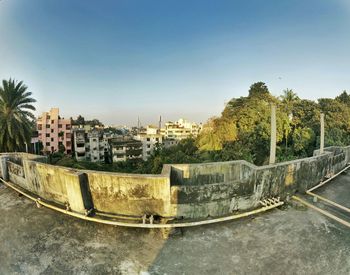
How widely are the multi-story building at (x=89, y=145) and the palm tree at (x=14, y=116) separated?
21031mm

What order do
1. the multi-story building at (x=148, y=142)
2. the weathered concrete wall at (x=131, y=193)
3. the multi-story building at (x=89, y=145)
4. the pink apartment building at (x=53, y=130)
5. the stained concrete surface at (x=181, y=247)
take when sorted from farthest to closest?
the multi-story building at (x=148, y=142), the multi-story building at (x=89, y=145), the pink apartment building at (x=53, y=130), the weathered concrete wall at (x=131, y=193), the stained concrete surface at (x=181, y=247)

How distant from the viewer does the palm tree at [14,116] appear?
51.9 ft

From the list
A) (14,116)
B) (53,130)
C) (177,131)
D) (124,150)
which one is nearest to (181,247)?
(14,116)

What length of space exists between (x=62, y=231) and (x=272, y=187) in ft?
16.0

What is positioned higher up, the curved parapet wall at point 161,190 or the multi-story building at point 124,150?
the curved parapet wall at point 161,190

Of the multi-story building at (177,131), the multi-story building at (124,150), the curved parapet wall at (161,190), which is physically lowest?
the multi-story building at (124,150)

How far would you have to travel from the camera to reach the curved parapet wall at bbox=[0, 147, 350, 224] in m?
4.21

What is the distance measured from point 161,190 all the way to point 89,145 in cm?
3862

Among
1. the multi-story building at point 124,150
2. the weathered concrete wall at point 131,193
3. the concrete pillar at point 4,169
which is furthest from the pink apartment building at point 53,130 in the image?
the weathered concrete wall at point 131,193

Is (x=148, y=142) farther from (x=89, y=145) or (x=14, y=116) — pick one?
(x=14, y=116)

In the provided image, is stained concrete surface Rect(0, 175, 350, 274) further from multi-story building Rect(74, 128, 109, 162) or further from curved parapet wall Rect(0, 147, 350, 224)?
multi-story building Rect(74, 128, 109, 162)

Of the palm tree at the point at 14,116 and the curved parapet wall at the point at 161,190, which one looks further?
the palm tree at the point at 14,116

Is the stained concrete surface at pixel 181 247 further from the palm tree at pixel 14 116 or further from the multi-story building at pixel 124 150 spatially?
the multi-story building at pixel 124 150

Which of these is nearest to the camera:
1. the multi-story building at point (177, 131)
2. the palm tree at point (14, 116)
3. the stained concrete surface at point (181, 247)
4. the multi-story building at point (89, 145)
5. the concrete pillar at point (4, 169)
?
the stained concrete surface at point (181, 247)
